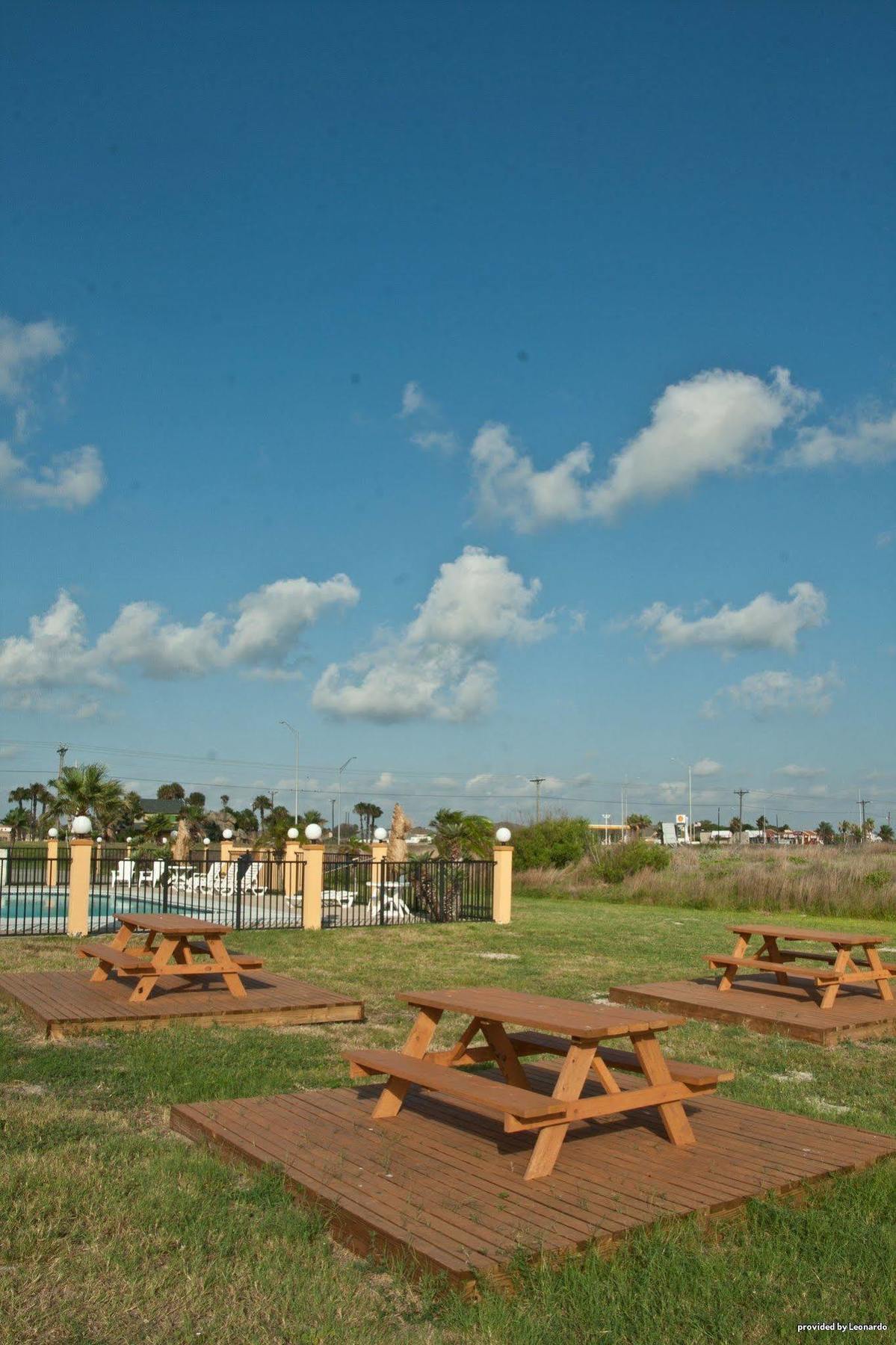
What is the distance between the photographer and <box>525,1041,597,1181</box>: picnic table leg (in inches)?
185

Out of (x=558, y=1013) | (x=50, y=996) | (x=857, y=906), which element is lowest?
(x=857, y=906)

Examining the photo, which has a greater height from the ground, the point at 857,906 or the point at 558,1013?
the point at 558,1013

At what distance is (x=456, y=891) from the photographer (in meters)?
20.8

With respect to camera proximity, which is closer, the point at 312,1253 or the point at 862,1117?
the point at 312,1253

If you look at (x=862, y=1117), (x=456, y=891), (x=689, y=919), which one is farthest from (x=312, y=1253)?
(x=689, y=919)

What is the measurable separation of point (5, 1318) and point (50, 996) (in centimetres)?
612

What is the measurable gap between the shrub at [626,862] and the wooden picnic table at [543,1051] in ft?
80.5

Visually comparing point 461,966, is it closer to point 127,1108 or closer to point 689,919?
point 127,1108

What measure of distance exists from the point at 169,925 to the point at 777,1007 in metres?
5.38

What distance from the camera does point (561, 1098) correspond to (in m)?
4.85

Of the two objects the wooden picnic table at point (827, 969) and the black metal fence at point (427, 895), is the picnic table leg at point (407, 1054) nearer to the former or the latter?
the wooden picnic table at point (827, 969)

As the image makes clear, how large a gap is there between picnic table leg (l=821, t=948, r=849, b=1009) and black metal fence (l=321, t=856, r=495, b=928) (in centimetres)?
1028

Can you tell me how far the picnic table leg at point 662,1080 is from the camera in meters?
5.29

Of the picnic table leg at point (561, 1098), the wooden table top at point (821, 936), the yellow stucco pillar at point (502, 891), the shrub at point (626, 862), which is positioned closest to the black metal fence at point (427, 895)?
the yellow stucco pillar at point (502, 891)
